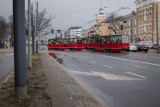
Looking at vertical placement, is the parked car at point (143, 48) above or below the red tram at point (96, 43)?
below

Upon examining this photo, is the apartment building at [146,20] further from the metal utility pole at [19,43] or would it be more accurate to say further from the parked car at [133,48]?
the metal utility pole at [19,43]

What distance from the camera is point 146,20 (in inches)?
4257

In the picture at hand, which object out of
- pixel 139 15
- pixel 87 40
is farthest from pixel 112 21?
pixel 87 40

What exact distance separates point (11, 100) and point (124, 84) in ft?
19.5

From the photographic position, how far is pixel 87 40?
7800 centimetres

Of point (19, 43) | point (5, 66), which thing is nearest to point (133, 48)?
point (5, 66)

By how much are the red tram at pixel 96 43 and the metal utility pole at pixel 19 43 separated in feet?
161

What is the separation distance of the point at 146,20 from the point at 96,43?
143 ft

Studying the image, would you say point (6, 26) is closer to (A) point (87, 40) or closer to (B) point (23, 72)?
(A) point (87, 40)

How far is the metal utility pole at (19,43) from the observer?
10.1 metres

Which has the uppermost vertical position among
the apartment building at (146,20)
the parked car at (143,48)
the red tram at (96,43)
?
the apartment building at (146,20)

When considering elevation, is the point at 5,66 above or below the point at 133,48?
below

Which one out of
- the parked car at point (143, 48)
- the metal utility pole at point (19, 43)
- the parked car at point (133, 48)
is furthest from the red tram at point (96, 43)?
the metal utility pole at point (19, 43)

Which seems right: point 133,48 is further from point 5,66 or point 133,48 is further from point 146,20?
point 5,66
